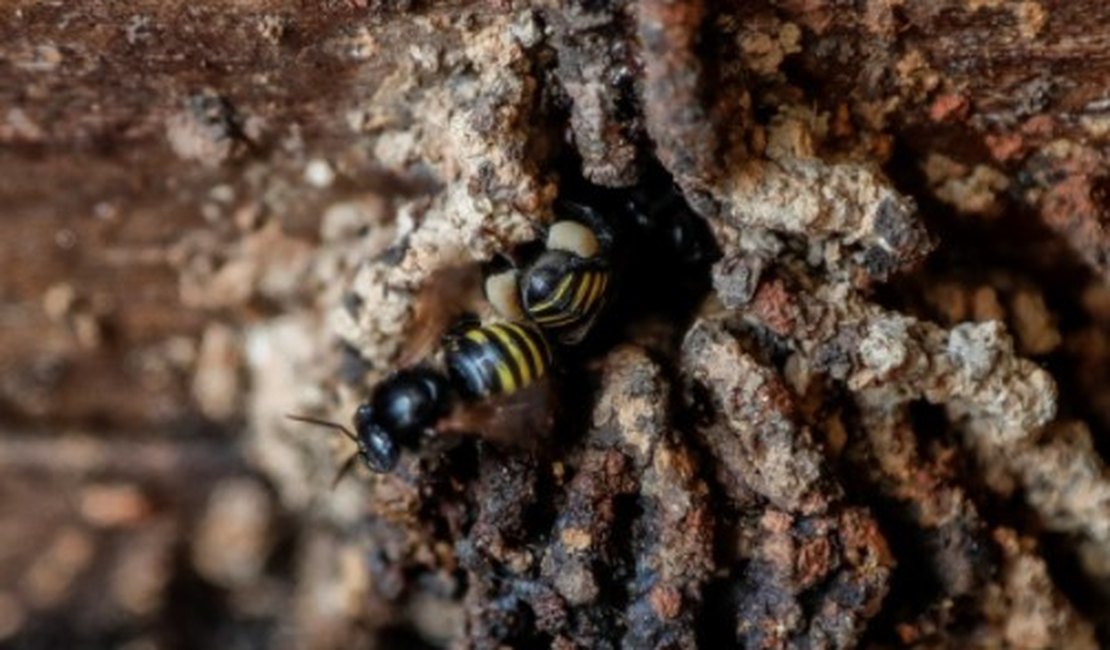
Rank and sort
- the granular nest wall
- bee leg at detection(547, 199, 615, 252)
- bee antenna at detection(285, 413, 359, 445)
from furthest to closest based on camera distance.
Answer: bee antenna at detection(285, 413, 359, 445)
bee leg at detection(547, 199, 615, 252)
the granular nest wall

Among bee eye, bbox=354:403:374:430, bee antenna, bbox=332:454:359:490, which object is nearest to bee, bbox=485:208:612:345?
bee eye, bbox=354:403:374:430

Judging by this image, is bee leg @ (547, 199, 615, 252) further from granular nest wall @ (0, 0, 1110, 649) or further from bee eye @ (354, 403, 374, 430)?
bee eye @ (354, 403, 374, 430)

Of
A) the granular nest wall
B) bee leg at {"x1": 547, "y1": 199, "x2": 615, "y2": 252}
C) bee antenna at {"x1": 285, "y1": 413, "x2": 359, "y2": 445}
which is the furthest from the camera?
bee antenna at {"x1": 285, "y1": 413, "x2": 359, "y2": 445}

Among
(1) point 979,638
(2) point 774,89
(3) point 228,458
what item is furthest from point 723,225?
(3) point 228,458

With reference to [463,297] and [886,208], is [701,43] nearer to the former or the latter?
[886,208]

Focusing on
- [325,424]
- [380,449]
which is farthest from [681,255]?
[325,424]

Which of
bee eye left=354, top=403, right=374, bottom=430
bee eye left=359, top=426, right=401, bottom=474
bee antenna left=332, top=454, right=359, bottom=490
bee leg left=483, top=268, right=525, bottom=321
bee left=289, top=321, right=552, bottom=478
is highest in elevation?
bee leg left=483, top=268, right=525, bottom=321
